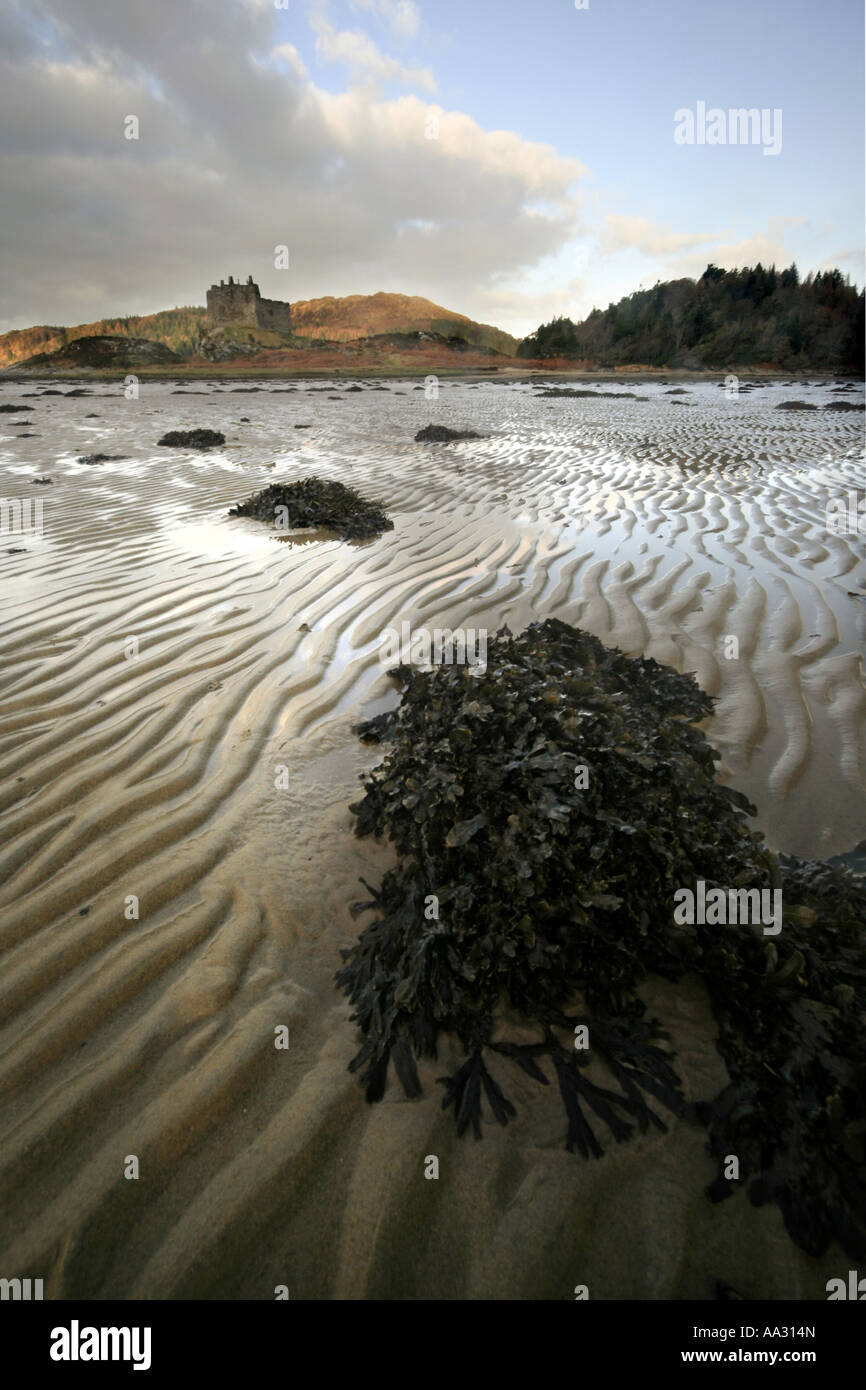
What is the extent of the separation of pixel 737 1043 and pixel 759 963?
24cm

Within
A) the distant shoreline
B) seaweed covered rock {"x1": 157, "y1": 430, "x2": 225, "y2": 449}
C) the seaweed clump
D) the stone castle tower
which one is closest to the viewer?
the seaweed clump

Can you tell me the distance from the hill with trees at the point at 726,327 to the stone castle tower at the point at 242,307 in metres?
33.5

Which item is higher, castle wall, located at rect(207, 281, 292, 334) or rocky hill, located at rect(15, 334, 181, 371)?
castle wall, located at rect(207, 281, 292, 334)

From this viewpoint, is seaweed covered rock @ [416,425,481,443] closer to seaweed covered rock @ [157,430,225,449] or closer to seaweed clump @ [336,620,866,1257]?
seaweed covered rock @ [157,430,225,449]

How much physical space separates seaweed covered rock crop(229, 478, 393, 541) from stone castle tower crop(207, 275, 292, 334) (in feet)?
252

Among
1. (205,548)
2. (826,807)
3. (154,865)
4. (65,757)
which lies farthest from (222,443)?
(826,807)

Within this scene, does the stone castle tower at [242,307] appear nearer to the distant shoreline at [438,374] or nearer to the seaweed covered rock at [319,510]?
the distant shoreline at [438,374]

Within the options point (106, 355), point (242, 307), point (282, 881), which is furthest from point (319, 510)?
point (242, 307)

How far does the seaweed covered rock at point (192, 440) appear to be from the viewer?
11500 mm

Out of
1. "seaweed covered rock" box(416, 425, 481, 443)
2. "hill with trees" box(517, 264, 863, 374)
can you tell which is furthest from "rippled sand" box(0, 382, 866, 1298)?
"hill with trees" box(517, 264, 863, 374)

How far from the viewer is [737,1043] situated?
1.65 m

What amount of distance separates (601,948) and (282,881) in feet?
3.93

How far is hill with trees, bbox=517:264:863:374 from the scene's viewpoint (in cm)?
4566
